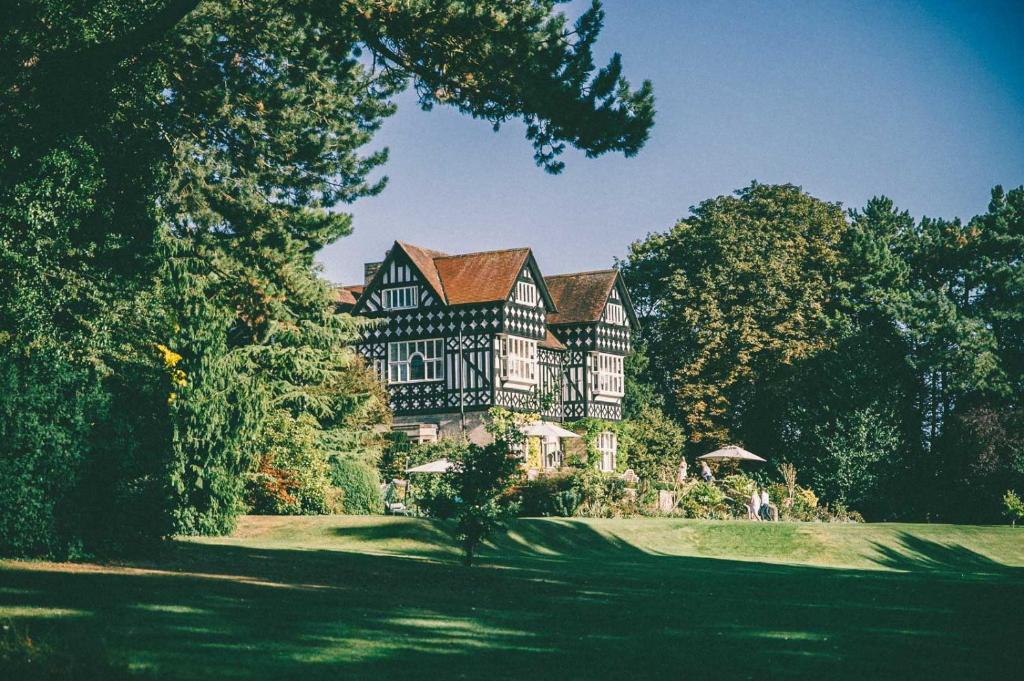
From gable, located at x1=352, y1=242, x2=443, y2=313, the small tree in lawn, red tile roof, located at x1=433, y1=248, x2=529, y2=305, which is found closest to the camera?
the small tree in lawn

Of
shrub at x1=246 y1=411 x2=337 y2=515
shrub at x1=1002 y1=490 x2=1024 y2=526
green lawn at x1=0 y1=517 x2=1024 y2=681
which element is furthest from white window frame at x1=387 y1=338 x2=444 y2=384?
green lawn at x1=0 y1=517 x2=1024 y2=681

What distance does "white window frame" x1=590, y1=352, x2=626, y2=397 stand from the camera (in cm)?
5938

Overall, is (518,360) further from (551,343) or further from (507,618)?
(507,618)

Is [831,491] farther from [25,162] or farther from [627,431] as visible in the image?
[25,162]

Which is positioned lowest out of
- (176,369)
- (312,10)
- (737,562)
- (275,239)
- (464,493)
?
(737,562)

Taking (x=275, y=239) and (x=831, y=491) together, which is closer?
(x=275, y=239)

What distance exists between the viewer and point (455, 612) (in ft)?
41.0

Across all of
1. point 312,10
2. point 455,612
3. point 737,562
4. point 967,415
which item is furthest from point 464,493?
point 967,415

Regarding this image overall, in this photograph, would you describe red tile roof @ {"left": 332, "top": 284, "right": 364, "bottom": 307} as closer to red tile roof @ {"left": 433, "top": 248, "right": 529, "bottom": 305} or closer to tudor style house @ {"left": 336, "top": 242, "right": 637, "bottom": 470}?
tudor style house @ {"left": 336, "top": 242, "right": 637, "bottom": 470}

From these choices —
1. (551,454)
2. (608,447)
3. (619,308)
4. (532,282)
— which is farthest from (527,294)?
(608,447)

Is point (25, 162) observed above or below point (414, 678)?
above

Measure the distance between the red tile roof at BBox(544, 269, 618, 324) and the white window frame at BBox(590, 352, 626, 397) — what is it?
6.84 feet

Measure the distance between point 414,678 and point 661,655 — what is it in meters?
2.62

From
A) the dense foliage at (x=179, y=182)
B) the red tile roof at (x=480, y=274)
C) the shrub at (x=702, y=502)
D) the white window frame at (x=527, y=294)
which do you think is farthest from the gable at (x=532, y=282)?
the dense foliage at (x=179, y=182)
